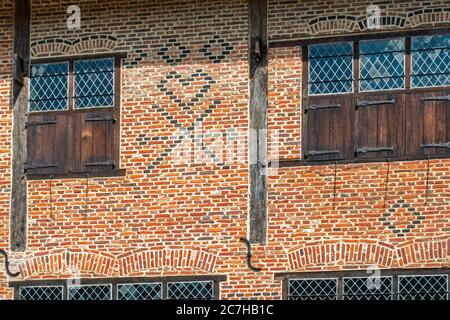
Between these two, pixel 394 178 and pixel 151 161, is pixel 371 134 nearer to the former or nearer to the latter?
pixel 394 178

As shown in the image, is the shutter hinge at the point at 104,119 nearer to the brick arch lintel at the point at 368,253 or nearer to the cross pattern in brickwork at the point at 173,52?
the cross pattern in brickwork at the point at 173,52

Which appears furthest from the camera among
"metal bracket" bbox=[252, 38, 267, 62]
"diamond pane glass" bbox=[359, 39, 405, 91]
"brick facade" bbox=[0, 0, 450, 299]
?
"metal bracket" bbox=[252, 38, 267, 62]

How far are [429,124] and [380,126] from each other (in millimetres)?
701

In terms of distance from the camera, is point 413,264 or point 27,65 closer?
point 413,264

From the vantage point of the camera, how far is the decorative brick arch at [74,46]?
19312mm

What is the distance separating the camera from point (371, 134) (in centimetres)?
1805

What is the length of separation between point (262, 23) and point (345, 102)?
5.75 ft

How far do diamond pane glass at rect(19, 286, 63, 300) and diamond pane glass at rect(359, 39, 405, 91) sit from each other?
5495mm

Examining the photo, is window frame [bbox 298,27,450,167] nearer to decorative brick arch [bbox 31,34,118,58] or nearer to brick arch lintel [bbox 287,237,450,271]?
brick arch lintel [bbox 287,237,450,271]

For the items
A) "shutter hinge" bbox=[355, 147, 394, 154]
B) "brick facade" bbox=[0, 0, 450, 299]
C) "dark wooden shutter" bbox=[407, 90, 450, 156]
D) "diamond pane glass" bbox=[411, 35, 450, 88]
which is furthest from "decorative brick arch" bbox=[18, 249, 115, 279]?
"diamond pane glass" bbox=[411, 35, 450, 88]

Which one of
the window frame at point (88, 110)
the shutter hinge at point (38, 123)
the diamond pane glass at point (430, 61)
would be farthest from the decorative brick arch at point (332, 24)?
the shutter hinge at point (38, 123)

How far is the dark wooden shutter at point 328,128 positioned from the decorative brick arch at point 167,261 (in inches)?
83.6

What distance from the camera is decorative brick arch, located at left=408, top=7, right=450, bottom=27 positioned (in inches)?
711

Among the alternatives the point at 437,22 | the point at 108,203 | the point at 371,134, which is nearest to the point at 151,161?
the point at 108,203
